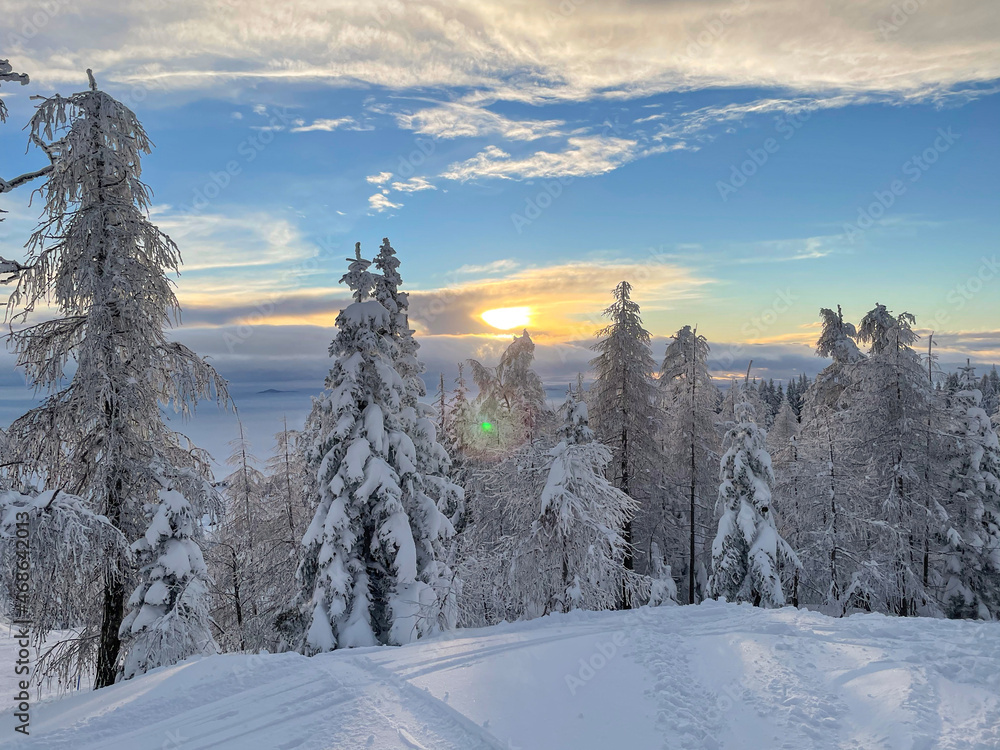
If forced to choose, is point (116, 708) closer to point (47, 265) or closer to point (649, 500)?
point (47, 265)

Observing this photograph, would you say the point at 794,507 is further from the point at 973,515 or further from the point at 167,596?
the point at 167,596

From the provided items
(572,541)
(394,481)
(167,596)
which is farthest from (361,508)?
(572,541)

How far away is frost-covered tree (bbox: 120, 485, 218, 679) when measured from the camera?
10.7 metres

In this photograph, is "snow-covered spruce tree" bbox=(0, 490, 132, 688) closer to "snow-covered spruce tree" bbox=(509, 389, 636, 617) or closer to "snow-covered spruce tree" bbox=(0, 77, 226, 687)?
"snow-covered spruce tree" bbox=(0, 77, 226, 687)

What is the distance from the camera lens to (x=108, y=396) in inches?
429

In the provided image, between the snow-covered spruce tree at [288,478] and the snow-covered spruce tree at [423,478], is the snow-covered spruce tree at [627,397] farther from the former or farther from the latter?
the snow-covered spruce tree at [288,478]

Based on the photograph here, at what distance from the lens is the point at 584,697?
26.5ft

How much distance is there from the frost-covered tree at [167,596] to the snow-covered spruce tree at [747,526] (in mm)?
16906

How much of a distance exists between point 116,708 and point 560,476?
10509 mm

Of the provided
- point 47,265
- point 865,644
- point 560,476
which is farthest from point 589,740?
point 47,265

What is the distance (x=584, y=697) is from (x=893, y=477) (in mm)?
19098

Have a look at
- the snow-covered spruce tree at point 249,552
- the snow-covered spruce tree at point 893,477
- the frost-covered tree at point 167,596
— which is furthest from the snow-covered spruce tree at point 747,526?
the frost-covered tree at point 167,596

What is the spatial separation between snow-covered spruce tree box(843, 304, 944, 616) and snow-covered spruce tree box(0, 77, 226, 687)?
910 inches

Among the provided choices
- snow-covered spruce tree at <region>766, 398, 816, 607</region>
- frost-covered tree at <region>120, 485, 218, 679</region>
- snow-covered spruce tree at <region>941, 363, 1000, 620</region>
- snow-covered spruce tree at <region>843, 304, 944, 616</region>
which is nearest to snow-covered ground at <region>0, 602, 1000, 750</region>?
frost-covered tree at <region>120, 485, 218, 679</region>
